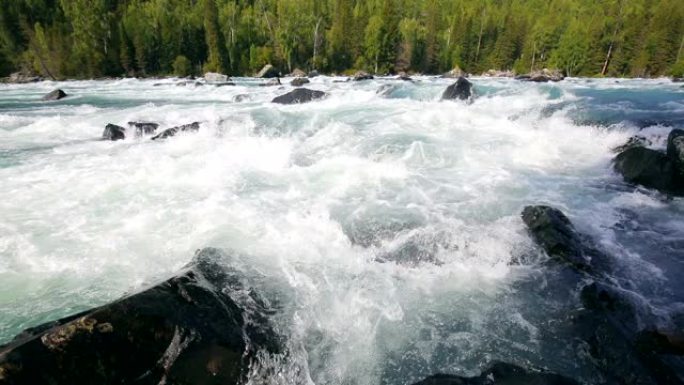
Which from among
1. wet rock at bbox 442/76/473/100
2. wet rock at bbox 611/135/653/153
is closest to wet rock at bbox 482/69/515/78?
wet rock at bbox 442/76/473/100

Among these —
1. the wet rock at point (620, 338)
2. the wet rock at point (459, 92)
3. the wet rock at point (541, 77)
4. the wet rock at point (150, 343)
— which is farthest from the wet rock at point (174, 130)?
the wet rock at point (541, 77)

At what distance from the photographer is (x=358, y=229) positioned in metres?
7.03

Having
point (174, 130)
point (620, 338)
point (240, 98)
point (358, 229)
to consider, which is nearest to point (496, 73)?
point (240, 98)

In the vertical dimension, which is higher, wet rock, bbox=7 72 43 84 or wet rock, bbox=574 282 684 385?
wet rock, bbox=574 282 684 385

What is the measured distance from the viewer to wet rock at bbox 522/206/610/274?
5.75m

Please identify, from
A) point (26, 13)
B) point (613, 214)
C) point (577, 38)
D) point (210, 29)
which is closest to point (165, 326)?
point (613, 214)

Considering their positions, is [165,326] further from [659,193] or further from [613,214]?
[659,193]

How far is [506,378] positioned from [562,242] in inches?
135

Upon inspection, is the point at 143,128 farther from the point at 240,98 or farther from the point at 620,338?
the point at 620,338

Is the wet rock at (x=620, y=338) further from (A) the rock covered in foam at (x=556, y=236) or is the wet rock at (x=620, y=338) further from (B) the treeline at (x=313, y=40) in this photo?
(B) the treeline at (x=313, y=40)

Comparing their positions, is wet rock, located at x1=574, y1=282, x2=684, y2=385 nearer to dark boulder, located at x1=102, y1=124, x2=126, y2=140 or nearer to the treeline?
dark boulder, located at x1=102, y1=124, x2=126, y2=140

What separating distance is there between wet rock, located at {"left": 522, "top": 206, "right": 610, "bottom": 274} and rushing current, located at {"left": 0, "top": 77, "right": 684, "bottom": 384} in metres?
0.22

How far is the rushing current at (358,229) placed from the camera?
4.50m

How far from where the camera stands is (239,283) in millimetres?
4828
